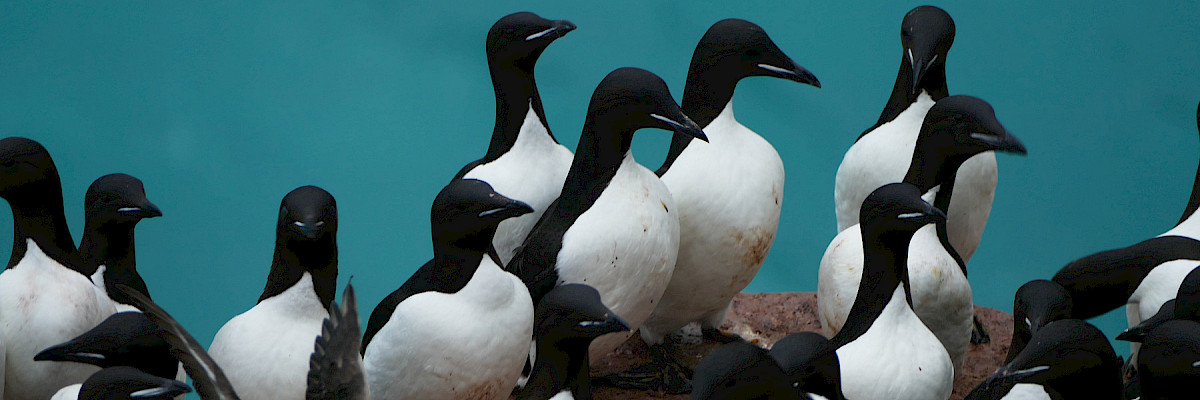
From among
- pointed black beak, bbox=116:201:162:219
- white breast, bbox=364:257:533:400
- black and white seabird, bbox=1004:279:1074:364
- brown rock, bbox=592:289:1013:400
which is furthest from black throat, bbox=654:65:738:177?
pointed black beak, bbox=116:201:162:219

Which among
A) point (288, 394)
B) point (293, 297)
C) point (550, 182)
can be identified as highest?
point (550, 182)

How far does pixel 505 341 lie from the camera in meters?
3.39

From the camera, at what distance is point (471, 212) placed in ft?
10.8

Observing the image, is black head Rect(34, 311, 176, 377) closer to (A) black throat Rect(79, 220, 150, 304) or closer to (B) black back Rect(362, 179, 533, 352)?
(A) black throat Rect(79, 220, 150, 304)

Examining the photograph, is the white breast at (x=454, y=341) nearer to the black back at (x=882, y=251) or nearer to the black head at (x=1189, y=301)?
A: the black back at (x=882, y=251)

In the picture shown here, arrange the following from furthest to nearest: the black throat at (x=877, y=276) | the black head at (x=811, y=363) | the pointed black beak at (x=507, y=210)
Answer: the black throat at (x=877, y=276) < the pointed black beak at (x=507, y=210) < the black head at (x=811, y=363)

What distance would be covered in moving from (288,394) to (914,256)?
5.94 feet

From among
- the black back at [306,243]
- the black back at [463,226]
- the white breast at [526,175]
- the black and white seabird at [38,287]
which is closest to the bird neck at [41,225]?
the black and white seabird at [38,287]

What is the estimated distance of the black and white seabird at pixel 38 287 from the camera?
11.2 ft

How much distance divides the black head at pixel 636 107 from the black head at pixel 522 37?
12.8 inches

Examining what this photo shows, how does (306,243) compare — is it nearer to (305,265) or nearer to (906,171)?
(305,265)

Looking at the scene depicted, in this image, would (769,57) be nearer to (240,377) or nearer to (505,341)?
(505,341)

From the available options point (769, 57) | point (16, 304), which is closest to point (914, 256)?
point (769, 57)

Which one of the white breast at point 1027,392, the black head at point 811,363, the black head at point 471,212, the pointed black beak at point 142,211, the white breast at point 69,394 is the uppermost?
the black head at point 471,212
